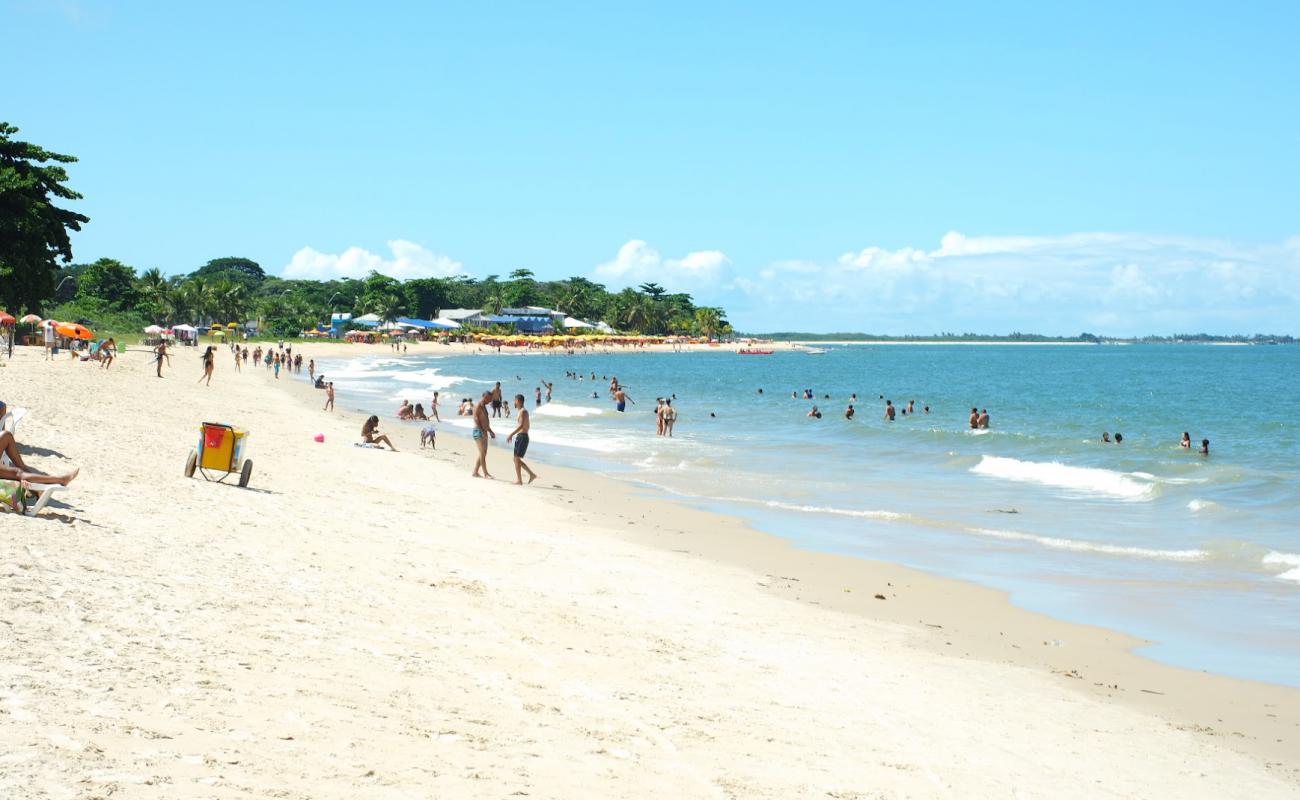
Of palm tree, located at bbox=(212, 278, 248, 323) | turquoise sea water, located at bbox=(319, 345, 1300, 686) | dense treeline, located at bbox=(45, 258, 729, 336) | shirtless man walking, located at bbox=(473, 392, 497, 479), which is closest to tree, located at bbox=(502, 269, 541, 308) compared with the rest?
dense treeline, located at bbox=(45, 258, 729, 336)

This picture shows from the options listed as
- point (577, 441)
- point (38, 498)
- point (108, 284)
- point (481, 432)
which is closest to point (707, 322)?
point (108, 284)

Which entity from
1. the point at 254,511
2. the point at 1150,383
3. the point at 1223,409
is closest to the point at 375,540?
the point at 254,511

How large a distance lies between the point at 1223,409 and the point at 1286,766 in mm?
54883

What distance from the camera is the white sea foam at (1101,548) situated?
14892 mm

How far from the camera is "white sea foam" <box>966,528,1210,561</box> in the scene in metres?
14.9

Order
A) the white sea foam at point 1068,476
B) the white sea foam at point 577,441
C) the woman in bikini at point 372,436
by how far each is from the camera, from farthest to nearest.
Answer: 1. the white sea foam at point 577,441
2. the woman in bikini at point 372,436
3. the white sea foam at point 1068,476

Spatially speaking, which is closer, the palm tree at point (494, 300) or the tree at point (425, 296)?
the tree at point (425, 296)

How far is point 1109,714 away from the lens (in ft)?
25.7

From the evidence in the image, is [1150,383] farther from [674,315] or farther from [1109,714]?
[674,315]

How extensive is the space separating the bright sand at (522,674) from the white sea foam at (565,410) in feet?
95.0

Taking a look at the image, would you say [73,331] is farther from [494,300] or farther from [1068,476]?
[494,300]

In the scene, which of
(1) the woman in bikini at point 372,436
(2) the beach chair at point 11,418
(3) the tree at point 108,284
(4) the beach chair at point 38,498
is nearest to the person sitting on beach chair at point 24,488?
(4) the beach chair at point 38,498

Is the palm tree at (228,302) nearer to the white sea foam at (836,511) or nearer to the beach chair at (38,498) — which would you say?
the white sea foam at (836,511)

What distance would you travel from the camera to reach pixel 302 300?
149 meters
